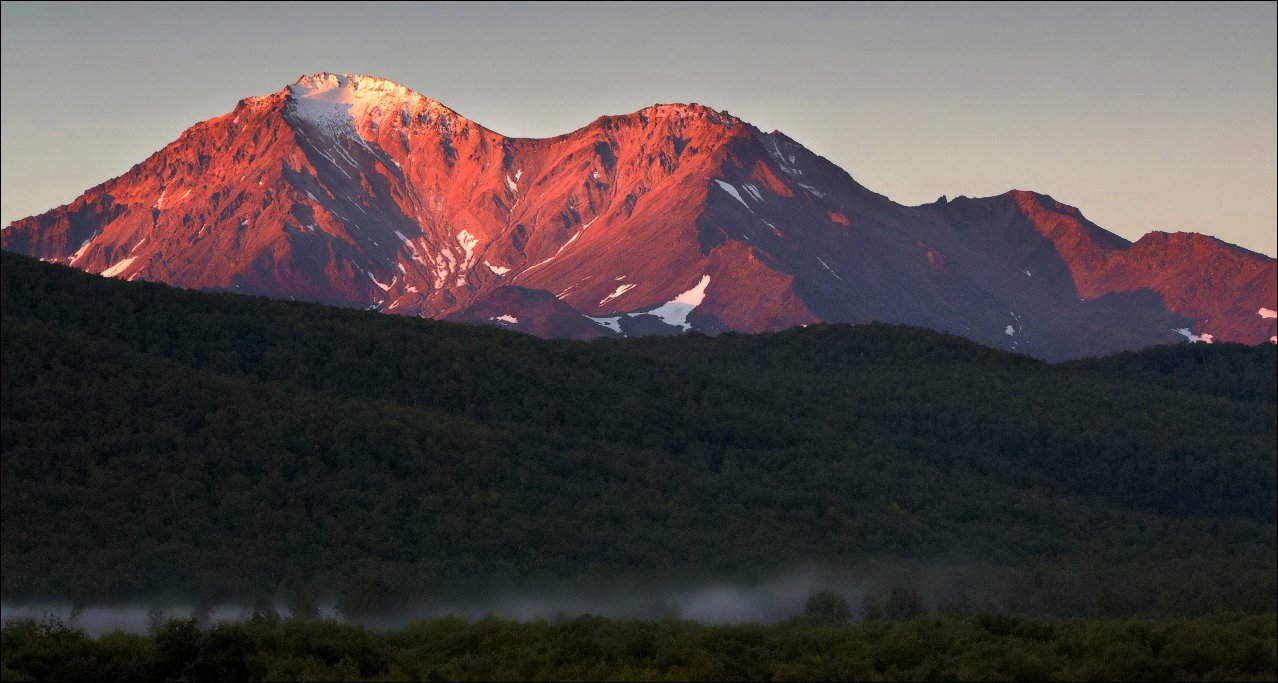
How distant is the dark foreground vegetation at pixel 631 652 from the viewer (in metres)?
51.6

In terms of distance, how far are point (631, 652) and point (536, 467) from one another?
72935mm

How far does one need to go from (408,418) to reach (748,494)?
2751 cm

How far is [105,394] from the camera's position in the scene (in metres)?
118

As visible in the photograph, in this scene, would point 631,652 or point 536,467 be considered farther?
point 536,467

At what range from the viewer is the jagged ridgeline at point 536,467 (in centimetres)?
10094

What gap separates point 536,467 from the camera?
428 feet

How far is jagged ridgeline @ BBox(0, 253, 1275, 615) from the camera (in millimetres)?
100938

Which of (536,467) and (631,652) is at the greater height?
(536,467)

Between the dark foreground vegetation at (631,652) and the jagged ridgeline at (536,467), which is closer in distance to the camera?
the dark foreground vegetation at (631,652)

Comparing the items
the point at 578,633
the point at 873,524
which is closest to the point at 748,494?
the point at 873,524

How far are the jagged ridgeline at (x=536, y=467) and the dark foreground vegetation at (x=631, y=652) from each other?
108 ft

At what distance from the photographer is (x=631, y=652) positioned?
5784 centimetres

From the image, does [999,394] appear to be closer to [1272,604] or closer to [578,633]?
[1272,604]

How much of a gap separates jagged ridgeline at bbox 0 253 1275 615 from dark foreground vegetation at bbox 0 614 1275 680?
3290 cm
